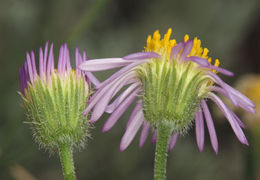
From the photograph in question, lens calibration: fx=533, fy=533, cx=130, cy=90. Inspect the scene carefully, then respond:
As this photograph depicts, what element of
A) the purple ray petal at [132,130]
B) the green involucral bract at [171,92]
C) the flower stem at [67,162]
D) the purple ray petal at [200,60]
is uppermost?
the purple ray petal at [200,60]

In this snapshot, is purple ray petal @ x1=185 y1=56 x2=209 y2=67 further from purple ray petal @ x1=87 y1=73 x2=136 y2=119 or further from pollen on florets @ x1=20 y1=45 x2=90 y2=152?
pollen on florets @ x1=20 y1=45 x2=90 y2=152

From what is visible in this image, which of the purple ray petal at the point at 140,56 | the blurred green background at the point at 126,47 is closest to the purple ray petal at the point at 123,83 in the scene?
the purple ray petal at the point at 140,56

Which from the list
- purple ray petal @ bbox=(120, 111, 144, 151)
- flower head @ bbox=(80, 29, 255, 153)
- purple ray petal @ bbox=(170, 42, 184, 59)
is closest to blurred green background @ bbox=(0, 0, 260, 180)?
purple ray petal @ bbox=(120, 111, 144, 151)

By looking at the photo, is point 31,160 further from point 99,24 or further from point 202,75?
point 202,75

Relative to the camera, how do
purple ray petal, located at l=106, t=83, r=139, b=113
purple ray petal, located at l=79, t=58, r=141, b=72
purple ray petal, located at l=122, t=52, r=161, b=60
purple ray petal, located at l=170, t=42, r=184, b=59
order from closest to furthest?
purple ray petal, located at l=122, t=52, r=161, b=60 < purple ray petal, located at l=79, t=58, r=141, b=72 < purple ray petal, located at l=170, t=42, r=184, b=59 < purple ray petal, located at l=106, t=83, r=139, b=113

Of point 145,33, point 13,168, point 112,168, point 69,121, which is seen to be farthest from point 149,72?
point 145,33

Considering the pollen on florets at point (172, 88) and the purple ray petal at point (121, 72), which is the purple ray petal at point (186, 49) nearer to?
the pollen on florets at point (172, 88)
